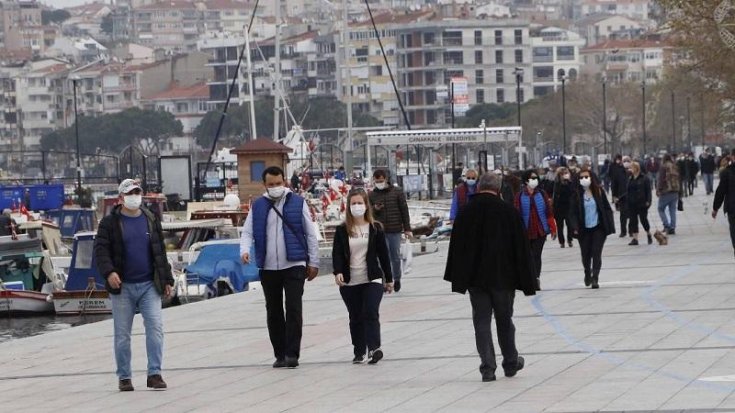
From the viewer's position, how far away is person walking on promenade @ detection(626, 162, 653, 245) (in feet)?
109

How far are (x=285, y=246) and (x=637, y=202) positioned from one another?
17572mm

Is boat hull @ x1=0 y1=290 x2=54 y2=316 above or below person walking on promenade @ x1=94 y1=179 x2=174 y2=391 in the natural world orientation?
below

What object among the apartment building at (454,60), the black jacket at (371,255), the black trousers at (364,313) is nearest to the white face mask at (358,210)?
the black jacket at (371,255)

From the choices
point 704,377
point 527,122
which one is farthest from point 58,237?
point 527,122

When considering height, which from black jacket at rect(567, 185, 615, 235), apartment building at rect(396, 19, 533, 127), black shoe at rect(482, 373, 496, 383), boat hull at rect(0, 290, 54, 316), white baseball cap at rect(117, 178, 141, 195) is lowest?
boat hull at rect(0, 290, 54, 316)

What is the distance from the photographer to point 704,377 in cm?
1441

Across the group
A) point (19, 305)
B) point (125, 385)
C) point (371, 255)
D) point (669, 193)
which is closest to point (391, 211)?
point (371, 255)

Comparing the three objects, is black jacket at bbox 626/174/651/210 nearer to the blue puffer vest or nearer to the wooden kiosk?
the blue puffer vest

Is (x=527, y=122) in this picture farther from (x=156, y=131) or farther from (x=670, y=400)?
(x=670, y=400)

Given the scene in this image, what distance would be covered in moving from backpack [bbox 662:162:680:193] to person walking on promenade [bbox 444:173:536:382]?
70.0 feet

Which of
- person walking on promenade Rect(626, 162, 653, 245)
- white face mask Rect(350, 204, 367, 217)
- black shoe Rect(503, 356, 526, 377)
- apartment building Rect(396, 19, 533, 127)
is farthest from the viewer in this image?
apartment building Rect(396, 19, 533, 127)

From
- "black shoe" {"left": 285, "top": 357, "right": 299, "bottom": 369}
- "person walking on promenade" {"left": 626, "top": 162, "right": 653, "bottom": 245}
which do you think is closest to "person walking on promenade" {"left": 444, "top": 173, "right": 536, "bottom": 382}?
"black shoe" {"left": 285, "top": 357, "right": 299, "bottom": 369}

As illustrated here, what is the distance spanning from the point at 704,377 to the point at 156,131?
166533 millimetres

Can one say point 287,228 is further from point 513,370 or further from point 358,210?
point 513,370
